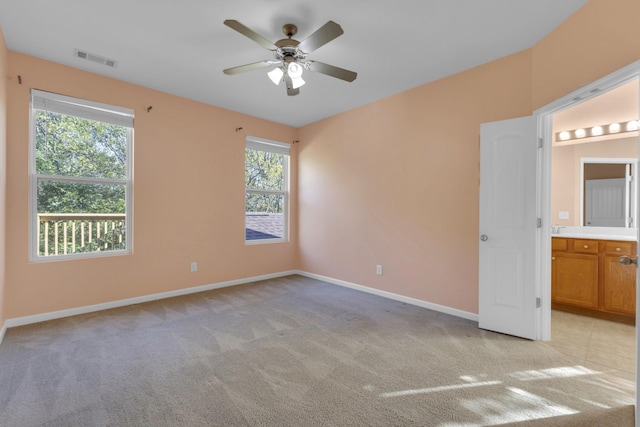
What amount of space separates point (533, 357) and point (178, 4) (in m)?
3.85

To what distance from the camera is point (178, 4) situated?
219 cm

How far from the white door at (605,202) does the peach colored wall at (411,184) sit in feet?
6.69

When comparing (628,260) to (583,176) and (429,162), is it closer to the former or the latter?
(429,162)

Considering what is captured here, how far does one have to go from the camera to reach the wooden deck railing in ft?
10.3

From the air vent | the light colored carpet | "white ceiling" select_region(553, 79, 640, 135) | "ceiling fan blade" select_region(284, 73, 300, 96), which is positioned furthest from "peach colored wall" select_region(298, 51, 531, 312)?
the air vent

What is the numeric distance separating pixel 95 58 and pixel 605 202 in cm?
617

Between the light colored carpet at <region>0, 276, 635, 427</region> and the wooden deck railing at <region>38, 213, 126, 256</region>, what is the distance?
0.78 m

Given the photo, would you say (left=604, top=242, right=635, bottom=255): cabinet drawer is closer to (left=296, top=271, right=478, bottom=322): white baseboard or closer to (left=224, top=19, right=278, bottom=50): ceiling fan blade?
(left=296, top=271, right=478, bottom=322): white baseboard

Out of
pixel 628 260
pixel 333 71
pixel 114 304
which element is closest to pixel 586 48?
pixel 628 260

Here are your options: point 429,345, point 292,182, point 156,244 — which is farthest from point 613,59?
point 156,244

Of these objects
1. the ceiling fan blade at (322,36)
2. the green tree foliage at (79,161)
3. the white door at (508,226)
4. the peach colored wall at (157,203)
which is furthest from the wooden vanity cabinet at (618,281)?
the green tree foliage at (79,161)

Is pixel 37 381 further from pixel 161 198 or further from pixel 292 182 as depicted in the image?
pixel 292 182

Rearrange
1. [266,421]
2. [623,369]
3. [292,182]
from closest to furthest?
[266,421], [623,369], [292,182]

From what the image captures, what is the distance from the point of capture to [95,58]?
2982 millimetres
